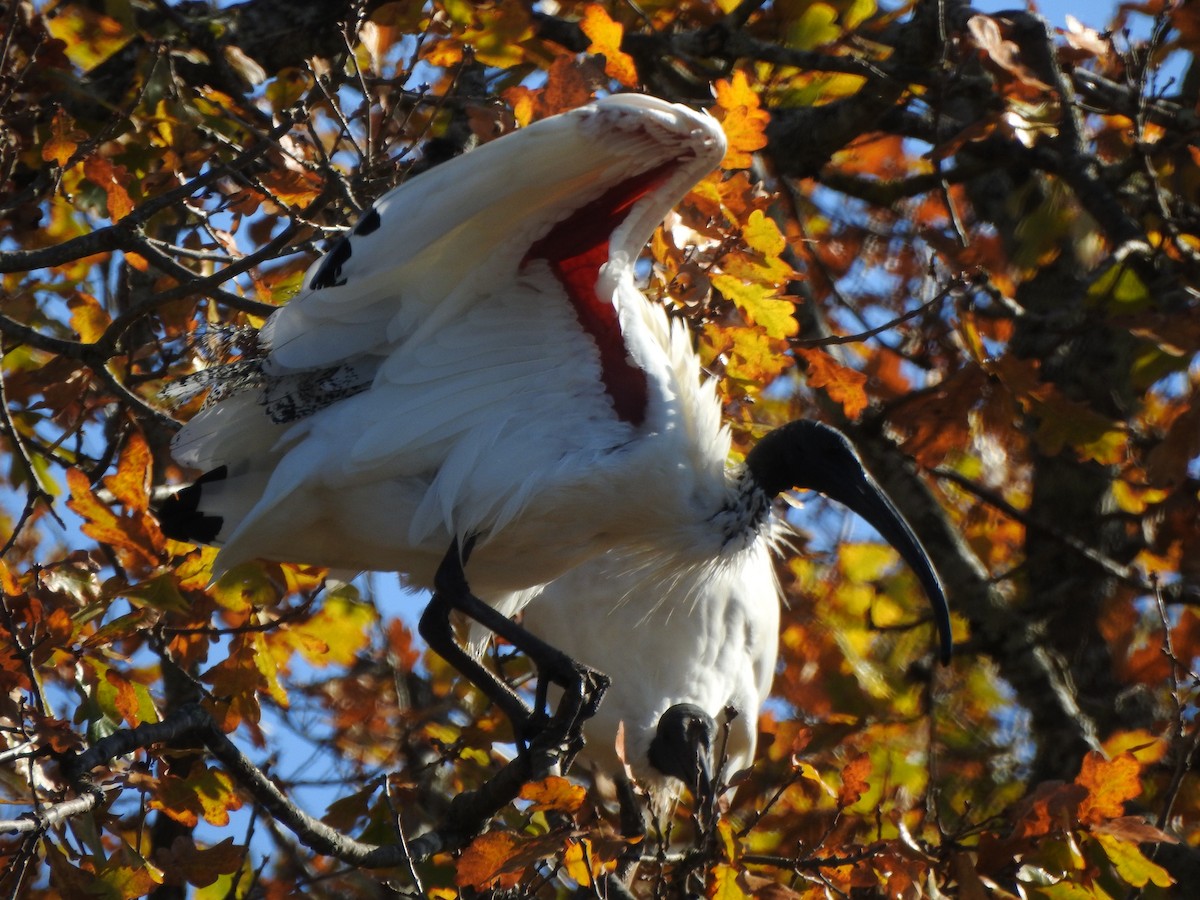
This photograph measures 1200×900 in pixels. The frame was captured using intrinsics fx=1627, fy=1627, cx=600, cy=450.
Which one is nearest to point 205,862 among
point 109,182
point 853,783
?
point 853,783

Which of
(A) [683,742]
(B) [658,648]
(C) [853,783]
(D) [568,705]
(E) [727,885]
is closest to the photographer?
(E) [727,885]

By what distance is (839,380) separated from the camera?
17.6 ft

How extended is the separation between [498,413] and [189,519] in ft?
3.55

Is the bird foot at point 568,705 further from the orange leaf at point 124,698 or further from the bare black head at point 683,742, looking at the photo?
the bare black head at point 683,742

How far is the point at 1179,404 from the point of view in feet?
24.5

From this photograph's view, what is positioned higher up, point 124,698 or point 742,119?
point 742,119

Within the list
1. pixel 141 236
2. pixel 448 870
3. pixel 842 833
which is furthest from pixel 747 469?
pixel 141 236

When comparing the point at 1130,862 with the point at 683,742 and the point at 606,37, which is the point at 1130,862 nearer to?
the point at 683,742

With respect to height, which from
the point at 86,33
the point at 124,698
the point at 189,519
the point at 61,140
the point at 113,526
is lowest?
the point at 124,698

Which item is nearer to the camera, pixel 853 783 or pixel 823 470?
pixel 853 783

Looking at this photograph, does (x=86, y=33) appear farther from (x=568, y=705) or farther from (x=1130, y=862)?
(x=1130, y=862)

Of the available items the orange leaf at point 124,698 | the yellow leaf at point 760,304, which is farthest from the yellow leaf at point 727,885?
the yellow leaf at point 760,304

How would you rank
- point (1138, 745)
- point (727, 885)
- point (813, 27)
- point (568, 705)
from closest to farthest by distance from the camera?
1. point (727, 885)
2. point (568, 705)
3. point (1138, 745)
4. point (813, 27)

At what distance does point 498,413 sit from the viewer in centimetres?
471
